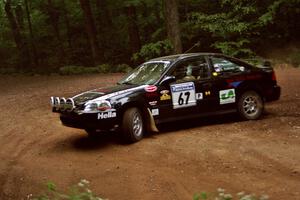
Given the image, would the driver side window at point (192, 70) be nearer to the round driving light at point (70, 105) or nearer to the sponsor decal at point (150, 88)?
the sponsor decal at point (150, 88)

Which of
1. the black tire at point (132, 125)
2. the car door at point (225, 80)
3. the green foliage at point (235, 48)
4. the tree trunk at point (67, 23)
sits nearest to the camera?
the black tire at point (132, 125)

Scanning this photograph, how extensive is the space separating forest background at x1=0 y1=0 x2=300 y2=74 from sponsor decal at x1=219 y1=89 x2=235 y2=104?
21.6 ft

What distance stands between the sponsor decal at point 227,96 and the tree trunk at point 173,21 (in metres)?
6.54

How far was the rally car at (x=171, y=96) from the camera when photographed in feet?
31.0

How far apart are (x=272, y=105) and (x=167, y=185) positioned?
6.72 metres

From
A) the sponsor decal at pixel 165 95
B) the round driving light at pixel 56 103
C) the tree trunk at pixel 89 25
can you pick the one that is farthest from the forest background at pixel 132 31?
the round driving light at pixel 56 103

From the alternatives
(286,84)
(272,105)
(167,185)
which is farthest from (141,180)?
(286,84)

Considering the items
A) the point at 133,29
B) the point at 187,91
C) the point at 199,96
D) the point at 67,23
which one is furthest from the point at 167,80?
the point at 67,23

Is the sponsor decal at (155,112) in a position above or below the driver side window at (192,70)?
below

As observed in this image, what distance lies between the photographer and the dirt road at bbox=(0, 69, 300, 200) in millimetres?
7309

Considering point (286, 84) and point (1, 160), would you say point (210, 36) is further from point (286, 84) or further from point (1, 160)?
point (1, 160)

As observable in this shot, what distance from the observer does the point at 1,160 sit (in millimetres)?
9469

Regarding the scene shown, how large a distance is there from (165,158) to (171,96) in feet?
6.56

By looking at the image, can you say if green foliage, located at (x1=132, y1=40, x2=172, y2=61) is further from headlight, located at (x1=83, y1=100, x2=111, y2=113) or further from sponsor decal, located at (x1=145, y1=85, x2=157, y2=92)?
headlight, located at (x1=83, y1=100, x2=111, y2=113)
